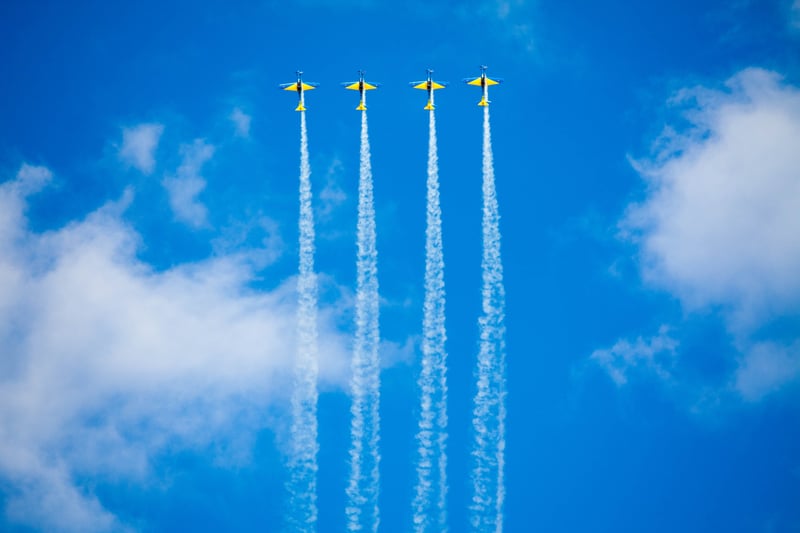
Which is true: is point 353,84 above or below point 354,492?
above

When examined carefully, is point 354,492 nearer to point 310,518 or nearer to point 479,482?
point 310,518

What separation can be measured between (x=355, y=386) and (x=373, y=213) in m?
11.7

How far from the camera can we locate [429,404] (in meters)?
65.6

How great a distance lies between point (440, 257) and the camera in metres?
68.3

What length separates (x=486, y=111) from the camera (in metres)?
71.4

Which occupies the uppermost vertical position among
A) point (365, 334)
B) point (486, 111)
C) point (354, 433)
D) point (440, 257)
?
point (486, 111)

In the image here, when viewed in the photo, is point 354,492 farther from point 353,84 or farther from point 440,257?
point 353,84

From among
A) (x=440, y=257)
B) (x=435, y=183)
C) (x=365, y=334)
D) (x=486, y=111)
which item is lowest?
(x=365, y=334)

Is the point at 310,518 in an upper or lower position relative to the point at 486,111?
lower

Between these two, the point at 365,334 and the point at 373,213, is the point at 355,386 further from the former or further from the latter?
the point at 373,213

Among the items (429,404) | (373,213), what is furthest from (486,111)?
(429,404)

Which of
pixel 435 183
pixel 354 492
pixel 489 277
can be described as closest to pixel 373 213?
pixel 435 183

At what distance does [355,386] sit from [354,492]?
6764 millimetres

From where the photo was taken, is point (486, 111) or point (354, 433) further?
point (486, 111)
